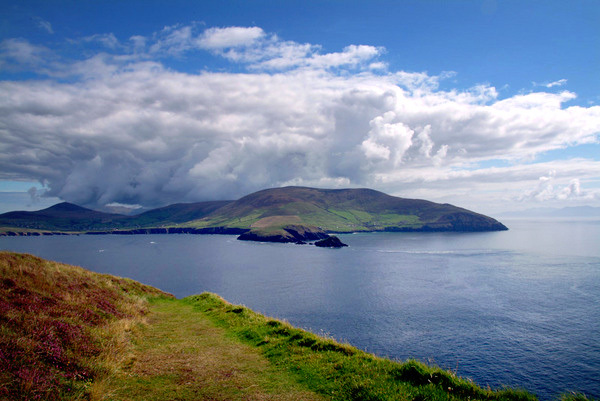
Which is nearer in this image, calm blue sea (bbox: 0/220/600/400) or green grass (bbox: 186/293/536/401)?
green grass (bbox: 186/293/536/401)

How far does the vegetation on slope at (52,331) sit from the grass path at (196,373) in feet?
3.56

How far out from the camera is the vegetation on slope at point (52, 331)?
35.3 feet

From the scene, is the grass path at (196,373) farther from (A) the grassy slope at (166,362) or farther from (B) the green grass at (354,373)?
(B) the green grass at (354,373)

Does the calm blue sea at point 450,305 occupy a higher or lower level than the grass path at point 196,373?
lower

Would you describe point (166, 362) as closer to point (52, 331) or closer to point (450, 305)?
point (52, 331)

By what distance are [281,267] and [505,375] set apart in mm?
101141

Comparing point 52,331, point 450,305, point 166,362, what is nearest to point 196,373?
point 166,362

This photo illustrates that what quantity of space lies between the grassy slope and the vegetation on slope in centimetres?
5

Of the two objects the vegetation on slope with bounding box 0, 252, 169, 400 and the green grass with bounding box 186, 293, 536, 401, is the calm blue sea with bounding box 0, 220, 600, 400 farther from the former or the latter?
the vegetation on slope with bounding box 0, 252, 169, 400

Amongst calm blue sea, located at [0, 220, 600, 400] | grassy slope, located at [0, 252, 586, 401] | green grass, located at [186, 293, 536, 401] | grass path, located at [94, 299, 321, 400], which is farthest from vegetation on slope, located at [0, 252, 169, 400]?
calm blue sea, located at [0, 220, 600, 400]

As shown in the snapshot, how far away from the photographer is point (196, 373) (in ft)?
46.8

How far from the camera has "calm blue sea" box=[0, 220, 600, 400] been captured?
41.3 metres

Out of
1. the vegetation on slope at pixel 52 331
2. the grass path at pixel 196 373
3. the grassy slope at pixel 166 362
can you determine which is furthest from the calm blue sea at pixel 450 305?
the vegetation on slope at pixel 52 331

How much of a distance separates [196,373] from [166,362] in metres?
2.40
